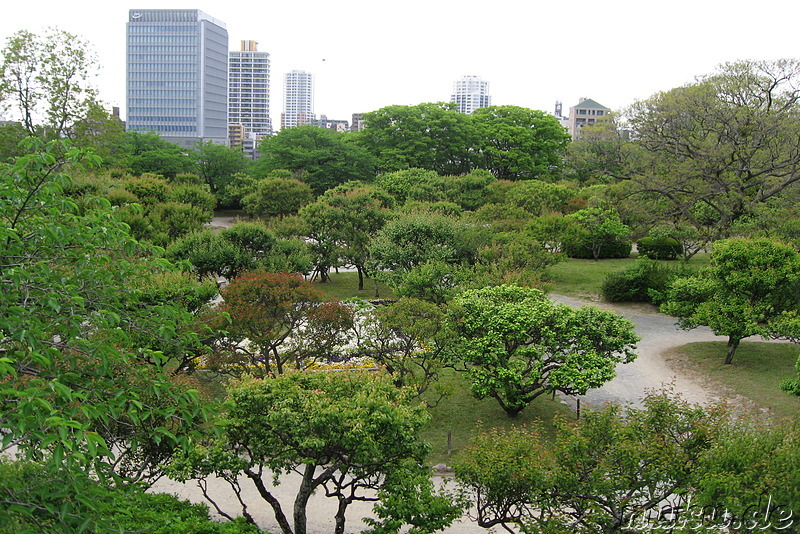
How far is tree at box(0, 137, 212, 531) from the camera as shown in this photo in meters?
4.74

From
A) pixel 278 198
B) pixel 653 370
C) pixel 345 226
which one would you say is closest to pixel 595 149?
pixel 278 198

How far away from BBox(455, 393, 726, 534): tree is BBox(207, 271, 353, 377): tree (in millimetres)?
6102

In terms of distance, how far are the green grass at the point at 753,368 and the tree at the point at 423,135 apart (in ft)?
108

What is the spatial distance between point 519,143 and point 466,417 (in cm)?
4094

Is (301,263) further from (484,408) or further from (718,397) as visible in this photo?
(718,397)

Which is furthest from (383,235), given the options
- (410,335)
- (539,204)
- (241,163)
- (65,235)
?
(241,163)

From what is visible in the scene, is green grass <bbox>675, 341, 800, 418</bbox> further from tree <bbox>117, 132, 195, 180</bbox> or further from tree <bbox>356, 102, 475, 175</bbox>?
tree <bbox>117, 132, 195, 180</bbox>

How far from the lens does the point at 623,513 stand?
8211mm

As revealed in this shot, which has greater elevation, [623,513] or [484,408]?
[623,513]

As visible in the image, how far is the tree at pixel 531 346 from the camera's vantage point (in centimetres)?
1304

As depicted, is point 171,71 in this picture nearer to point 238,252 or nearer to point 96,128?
point 96,128

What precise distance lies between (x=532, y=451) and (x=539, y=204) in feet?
89.0

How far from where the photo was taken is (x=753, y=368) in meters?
17.1

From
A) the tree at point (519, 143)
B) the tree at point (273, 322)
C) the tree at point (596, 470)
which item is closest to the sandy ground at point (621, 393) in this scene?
the tree at point (596, 470)
